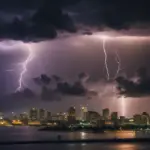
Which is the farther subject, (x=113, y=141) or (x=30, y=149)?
(x=113, y=141)

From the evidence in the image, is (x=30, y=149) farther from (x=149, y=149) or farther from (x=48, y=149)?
(x=149, y=149)

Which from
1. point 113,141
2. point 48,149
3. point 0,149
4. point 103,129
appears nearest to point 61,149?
point 48,149

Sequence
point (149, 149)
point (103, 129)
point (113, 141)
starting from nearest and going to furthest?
point (149, 149)
point (113, 141)
point (103, 129)

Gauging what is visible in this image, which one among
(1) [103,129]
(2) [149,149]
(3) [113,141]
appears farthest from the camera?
(1) [103,129]

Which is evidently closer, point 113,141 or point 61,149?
point 61,149

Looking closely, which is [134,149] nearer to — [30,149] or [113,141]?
[30,149]

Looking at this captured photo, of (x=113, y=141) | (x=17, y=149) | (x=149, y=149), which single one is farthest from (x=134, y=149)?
(x=113, y=141)

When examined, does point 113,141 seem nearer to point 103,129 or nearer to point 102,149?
point 102,149
